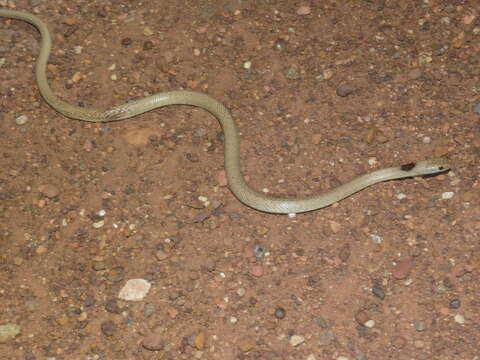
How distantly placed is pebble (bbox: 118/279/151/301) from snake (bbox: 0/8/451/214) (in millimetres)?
1564

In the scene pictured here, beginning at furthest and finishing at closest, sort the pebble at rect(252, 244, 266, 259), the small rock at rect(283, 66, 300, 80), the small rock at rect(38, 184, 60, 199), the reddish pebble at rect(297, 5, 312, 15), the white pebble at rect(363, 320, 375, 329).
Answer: the reddish pebble at rect(297, 5, 312, 15), the small rock at rect(283, 66, 300, 80), the small rock at rect(38, 184, 60, 199), the pebble at rect(252, 244, 266, 259), the white pebble at rect(363, 320, 375, 329)

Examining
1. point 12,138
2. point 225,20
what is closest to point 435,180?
point 225,20

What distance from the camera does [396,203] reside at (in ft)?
19.4

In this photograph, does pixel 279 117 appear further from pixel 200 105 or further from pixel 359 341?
pixel 359 341

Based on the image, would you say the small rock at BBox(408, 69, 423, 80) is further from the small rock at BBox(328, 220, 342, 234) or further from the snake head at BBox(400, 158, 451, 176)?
the small rock at BBox(328, 220, 342, 234)

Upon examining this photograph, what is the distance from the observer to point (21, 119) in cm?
670

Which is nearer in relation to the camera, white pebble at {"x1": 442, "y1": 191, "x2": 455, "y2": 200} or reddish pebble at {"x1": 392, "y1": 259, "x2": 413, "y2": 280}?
reddish pebble at {"x1": 392, "y1": 259, "x2": 413, "y2": 280}

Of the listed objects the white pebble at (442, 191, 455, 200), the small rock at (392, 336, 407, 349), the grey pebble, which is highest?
the white pebble at (442, 191, 455, 200)

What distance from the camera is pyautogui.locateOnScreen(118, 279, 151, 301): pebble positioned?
5.45 metres

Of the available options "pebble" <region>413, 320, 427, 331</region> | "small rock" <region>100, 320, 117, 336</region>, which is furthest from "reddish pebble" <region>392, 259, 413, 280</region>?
"small rock" <region>100, 320, 117, 336</region>

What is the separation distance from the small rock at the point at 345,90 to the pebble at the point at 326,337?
3245 mm

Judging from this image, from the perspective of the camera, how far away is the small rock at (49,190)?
241 inches

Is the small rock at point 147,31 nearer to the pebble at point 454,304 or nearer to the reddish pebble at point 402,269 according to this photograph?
the reddish pebble at point 402,269

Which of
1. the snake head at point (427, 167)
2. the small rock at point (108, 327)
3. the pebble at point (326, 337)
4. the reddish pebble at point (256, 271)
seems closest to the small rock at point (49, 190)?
the small rock at point (108, 327)
